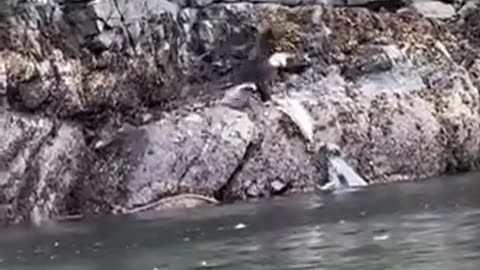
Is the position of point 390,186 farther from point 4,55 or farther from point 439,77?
point 4,55

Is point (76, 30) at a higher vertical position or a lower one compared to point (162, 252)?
higher

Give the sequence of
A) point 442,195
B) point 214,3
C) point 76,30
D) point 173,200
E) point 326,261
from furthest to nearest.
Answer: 1. point 214,3
2. point 76,30
3. point 173,200
4. point 442,195
5. point 326,261

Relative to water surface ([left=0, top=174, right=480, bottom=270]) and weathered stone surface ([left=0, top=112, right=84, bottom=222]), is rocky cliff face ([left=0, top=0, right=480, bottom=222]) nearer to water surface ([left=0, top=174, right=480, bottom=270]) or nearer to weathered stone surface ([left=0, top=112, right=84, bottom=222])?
weathered stone surface ([left=0, top=112, right=84, bottom=222])

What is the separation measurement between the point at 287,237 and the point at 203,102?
1163 centimetres

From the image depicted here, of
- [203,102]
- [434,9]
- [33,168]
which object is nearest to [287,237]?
[33,168]

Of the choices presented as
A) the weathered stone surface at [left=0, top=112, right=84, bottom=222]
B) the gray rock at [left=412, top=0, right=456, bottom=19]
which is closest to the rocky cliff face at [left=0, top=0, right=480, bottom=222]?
the weathered stone surface at [left=0, top=112, right=84, bottom=222]

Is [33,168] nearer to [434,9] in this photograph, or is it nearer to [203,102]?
[203,102]

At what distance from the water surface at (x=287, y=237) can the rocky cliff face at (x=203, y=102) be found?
2367 mm

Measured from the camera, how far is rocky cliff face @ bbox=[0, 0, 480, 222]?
24.9 metres

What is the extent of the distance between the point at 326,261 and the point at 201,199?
12.6 m

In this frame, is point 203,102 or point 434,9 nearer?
point 203,102

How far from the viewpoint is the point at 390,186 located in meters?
25.1

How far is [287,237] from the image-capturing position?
15516 mm

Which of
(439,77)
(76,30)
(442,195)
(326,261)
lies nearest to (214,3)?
(76,30)
